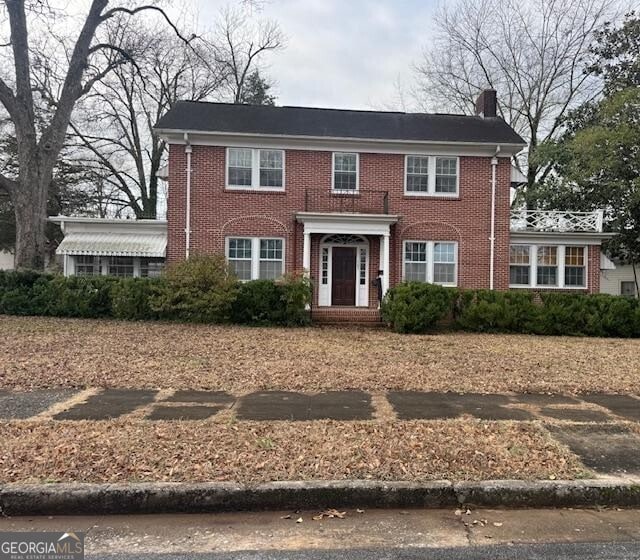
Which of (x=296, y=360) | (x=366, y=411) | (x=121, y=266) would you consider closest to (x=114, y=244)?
(x=121, y=266)

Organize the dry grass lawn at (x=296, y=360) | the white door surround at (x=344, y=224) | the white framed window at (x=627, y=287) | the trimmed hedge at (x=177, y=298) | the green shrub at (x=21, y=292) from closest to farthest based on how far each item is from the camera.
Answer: the dry grass lawn at (x=296, y=360)
the trimmed hedge at (x=177, y=298)
the green shrub at (x=21, y=292)
the white door surround at (x=344, y=224)
the white framed window at (x=627, y=287)

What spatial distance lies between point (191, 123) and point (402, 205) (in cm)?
754

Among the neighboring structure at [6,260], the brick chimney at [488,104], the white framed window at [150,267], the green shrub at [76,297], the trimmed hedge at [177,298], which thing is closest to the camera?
the trimmed hedge at [177,298]

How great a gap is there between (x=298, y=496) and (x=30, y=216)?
16.9m

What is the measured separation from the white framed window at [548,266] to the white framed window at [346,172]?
20.0ft

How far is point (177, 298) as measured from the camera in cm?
1422

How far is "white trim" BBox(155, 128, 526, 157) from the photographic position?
16.3 meters

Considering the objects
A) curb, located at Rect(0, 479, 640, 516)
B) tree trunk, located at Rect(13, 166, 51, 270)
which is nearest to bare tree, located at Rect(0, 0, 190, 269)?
tree trunk, located at Rect(13, 166, 51, 270)

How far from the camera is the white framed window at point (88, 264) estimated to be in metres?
17.8

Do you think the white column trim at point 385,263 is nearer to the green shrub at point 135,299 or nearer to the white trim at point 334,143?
the white trim at point 334,143

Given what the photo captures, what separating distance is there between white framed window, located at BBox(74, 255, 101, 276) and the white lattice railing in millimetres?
14935

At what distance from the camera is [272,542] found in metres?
3.24

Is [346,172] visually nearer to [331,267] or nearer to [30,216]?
[331,267]

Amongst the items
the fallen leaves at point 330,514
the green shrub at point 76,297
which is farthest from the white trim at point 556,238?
the fallen leaves at point 330,514
